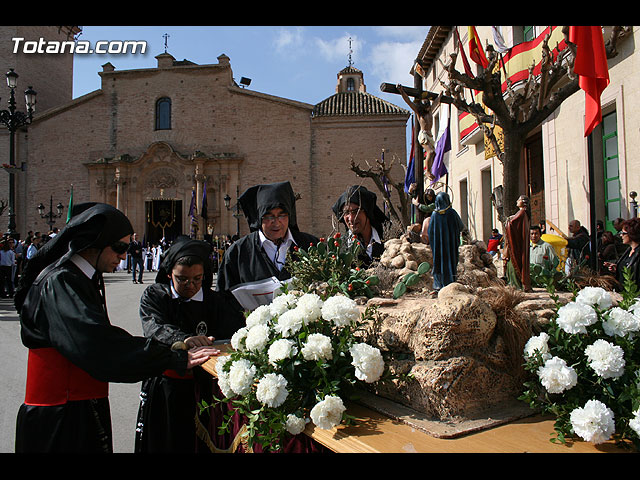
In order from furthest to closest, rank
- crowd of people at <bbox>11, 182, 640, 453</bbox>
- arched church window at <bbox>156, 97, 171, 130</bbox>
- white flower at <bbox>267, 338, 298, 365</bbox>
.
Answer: arched church window at <bbox>156, 97, 171, 130</bbox>, crowd of people at <bbox>11, 182, 640, 453</bbox>, white flower at <bbox>267, 338, 298, 365</bbox>

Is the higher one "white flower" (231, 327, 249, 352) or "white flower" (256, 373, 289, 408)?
"white flower" (231, 327, 249, 352)

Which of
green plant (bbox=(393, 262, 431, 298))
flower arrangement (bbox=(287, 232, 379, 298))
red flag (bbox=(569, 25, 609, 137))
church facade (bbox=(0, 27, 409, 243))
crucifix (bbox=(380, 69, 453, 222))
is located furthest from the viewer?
church facade (bbox=(0, 27, 409, 243))

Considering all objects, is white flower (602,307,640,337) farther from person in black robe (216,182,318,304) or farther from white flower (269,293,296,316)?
person in black robe (216,182,318,304)

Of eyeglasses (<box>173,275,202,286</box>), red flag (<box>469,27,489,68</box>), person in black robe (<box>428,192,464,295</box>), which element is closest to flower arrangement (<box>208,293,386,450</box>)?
eyeglasses (<box>173,275,202,286</box>)

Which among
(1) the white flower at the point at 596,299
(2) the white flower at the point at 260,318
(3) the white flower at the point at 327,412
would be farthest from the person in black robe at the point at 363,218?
(3) the white flower at the point at 327,412

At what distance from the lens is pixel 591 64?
5.89 meters

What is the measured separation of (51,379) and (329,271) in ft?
6.20

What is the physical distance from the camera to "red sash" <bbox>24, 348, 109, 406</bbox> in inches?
90.7

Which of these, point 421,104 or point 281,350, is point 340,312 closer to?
point 281,350

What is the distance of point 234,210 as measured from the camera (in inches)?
1238

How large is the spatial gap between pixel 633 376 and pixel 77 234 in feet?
8.52

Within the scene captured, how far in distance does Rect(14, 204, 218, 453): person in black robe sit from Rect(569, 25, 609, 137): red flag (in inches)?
230
